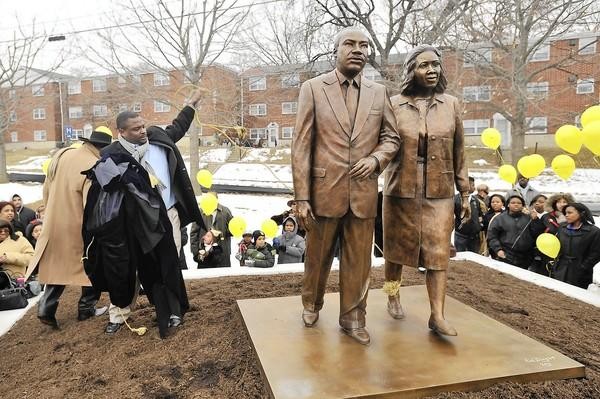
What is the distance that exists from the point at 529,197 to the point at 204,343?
752 centimetres

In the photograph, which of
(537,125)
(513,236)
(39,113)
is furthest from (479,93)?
(39,113)

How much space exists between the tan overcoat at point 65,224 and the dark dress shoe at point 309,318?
1.97 metres

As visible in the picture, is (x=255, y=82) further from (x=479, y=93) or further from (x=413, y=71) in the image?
(x=413, y=71)

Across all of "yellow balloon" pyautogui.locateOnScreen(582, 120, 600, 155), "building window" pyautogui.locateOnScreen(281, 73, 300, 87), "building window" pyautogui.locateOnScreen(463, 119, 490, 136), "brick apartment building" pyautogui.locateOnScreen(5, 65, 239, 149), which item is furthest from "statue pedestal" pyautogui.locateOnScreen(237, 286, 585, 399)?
Result: "building window" pyautogui.locateOnScreen(463, 119, 490, 136)

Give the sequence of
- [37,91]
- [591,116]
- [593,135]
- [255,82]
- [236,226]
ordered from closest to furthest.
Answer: [593,135] < [591,116] < [236,226] < [255,82] < [37,91]

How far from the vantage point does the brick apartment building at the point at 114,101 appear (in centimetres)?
1895

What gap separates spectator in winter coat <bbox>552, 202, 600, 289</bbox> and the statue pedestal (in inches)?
91.5

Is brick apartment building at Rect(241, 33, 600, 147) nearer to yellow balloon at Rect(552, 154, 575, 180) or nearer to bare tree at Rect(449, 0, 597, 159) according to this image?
bare tree at Rect(449, 0, 597, 159)

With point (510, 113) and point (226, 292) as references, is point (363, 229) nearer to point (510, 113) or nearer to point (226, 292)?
point (226, 292)

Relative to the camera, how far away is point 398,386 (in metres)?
2.79

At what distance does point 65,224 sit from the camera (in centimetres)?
424

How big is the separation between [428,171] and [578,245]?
3.09 metres

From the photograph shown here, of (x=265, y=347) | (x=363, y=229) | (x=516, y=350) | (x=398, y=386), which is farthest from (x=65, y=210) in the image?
(x=516, y=350)

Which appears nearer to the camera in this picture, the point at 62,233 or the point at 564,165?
the point at 62,233
